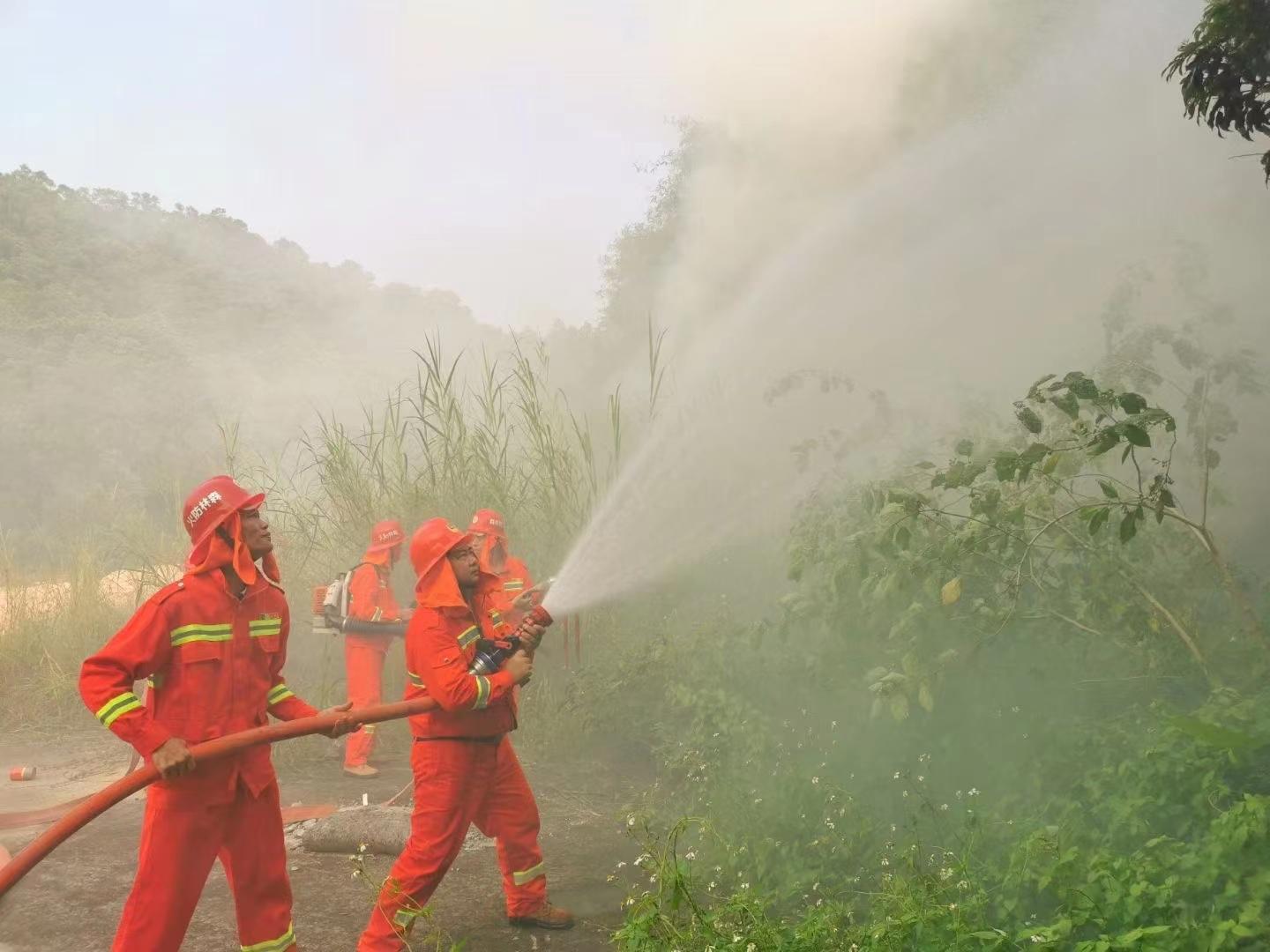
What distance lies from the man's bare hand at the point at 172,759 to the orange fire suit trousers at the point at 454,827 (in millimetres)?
870

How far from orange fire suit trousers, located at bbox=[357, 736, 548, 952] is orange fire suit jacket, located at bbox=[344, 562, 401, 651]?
124 inches

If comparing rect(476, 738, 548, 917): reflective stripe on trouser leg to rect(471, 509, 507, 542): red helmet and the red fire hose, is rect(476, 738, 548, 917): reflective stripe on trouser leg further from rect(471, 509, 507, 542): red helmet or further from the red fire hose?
rect(471, 509, 507, 542): red helmet

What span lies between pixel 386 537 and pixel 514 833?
3.64m

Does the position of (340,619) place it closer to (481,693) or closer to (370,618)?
(370,618)

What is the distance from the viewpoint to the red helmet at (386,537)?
7410mm

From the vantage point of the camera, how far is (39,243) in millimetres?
31500

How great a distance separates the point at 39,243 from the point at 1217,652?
114ft

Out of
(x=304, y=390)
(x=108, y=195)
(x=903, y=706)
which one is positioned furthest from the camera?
(x=108, y=195)

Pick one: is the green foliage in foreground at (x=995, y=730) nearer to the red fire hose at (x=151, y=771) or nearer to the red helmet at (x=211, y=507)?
the red fire hose at (x=151, y=771)

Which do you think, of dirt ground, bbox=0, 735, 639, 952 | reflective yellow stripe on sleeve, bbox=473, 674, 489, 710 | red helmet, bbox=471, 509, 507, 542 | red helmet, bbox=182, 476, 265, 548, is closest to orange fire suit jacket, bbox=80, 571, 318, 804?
red helmet, bbox=182, 476, 265, 548

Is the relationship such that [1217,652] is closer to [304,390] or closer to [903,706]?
[903,706]

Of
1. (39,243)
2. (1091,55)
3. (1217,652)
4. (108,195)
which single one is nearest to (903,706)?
(1217,652)

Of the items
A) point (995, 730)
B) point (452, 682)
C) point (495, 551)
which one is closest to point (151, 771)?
point (452, 682)

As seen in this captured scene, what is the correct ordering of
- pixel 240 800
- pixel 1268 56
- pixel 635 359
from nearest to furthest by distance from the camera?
1. pixel 1268 56
2. pixel 240 800
3. pixel 635 359
